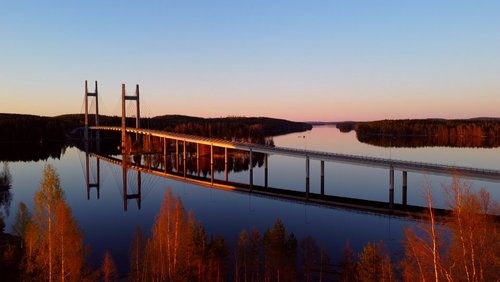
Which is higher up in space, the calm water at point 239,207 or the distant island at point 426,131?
the distant island at point 426,131

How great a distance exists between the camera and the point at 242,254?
17.4 meters

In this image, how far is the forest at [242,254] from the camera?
11398mm

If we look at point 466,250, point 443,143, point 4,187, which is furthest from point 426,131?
point 466,250

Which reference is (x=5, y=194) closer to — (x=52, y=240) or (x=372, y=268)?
(x=52, y=240)

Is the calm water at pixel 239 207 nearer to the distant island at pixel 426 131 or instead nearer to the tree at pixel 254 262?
the tree at pixel 254 262

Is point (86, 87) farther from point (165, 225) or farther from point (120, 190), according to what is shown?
point (165, 225)

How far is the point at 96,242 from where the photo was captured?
21.9m

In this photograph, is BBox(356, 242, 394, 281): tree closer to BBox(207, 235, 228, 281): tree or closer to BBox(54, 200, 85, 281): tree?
BBox(207, 235, 228, 281): tree

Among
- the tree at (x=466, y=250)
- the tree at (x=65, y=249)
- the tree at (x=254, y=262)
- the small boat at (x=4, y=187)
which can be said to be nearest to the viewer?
the tree at (x=466, y=250)

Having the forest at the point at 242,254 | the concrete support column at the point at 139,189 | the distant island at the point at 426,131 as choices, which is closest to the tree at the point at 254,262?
the forest at the point at 242,254

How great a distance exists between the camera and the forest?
1140 centimetres

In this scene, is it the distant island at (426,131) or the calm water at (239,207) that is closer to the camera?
the calm water at (239,207)

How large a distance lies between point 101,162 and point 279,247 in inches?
2212

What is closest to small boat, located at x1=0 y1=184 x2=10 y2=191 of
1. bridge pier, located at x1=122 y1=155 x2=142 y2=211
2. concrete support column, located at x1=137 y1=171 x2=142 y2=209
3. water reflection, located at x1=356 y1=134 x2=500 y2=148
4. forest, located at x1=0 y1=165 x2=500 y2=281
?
bridge pier, located at x1=122 y1=155 x2=142 y2=211
